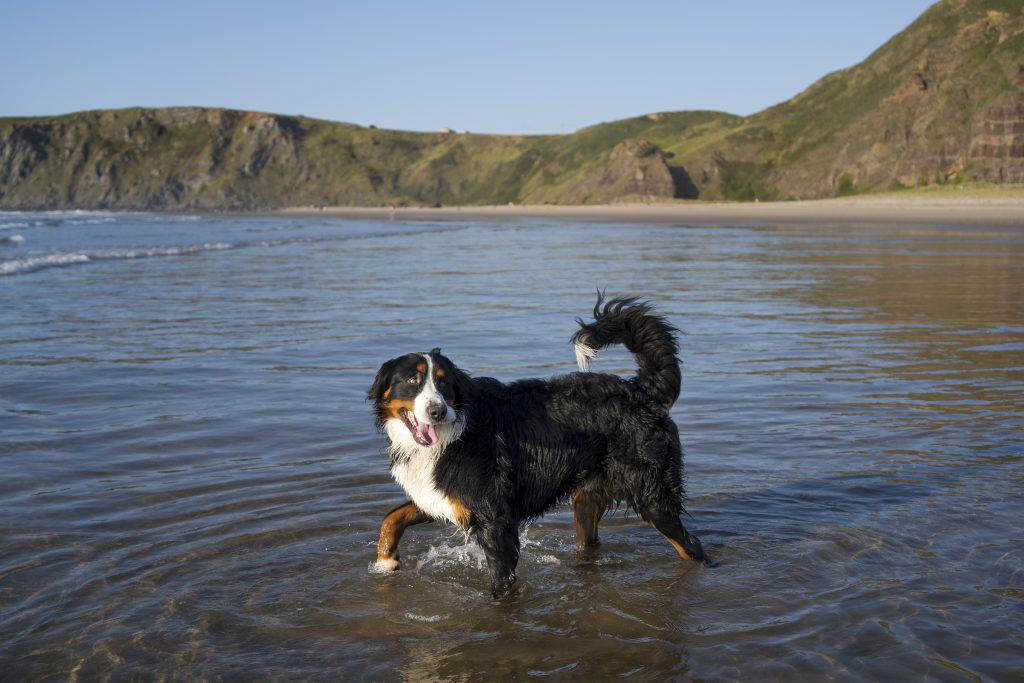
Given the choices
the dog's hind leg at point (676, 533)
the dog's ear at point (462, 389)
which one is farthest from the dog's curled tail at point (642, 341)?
the dog's ear at point (462, 389)

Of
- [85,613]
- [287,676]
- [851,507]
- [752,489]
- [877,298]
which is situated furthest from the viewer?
[877,298]

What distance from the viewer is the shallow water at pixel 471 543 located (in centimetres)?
445

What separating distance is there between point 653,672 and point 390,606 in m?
1.61

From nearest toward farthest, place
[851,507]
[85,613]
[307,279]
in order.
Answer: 1. [85,613]
2. [851,507]
3. [307,279]

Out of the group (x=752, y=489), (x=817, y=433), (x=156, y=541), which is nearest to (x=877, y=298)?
(x=817, y=433)

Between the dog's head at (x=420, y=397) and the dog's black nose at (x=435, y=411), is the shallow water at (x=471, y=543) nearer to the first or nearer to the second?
the dog's head at (x=420, y=397)

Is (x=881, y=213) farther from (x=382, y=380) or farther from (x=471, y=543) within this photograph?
(x=382, y=380)

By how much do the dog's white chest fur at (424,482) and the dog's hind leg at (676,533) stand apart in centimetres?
125

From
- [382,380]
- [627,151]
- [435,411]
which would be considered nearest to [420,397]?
[435,411]

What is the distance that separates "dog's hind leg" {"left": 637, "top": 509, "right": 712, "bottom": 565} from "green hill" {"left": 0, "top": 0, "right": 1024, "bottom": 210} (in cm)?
6836

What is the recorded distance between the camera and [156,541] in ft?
19.1

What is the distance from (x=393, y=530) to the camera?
5.40 meters

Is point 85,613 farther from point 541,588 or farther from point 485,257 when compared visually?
point 485,257

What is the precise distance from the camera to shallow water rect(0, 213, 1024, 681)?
4.45 m
